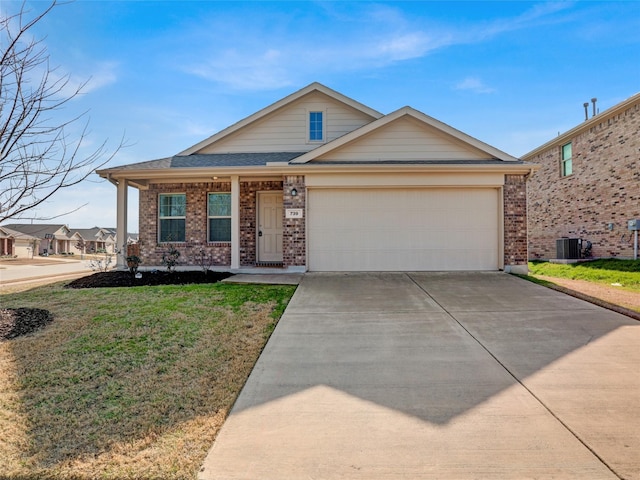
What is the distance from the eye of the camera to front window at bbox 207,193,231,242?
1030 centimetres

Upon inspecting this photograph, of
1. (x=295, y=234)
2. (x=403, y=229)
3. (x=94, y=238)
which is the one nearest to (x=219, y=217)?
(x=295, y=234)

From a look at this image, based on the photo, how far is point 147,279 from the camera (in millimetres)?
8281

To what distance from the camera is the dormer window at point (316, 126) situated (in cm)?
1162

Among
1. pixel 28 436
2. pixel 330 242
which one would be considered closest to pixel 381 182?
pixel 330 242

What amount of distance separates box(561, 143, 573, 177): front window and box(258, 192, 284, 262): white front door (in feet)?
42.8

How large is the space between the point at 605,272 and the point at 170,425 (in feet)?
40.3

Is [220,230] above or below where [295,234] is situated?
above

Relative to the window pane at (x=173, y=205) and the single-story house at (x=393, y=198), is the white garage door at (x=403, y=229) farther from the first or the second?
the window pane at (x=173, y=205)

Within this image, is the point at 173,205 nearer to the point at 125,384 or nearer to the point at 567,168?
the point at 125,384

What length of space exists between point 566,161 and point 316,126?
458 inches

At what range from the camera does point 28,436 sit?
2373 millimetres

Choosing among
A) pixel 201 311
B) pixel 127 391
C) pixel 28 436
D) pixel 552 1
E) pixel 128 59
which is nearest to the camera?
→ pixel 28 436

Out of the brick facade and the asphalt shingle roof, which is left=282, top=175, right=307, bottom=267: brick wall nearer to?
the brick facade

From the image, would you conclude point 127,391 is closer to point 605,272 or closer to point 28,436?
point 28,436
